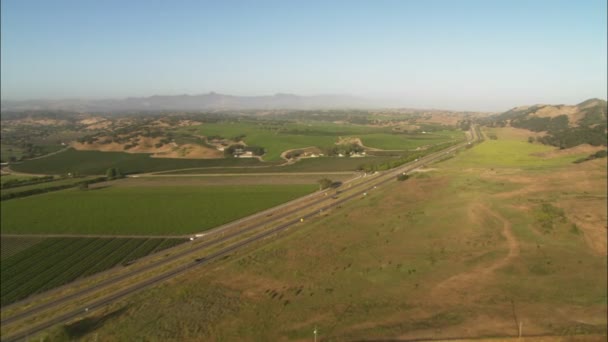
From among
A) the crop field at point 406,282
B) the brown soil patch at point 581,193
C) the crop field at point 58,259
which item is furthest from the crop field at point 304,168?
the crop field at point 58,259

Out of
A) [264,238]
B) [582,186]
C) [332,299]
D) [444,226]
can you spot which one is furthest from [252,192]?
[582,186]

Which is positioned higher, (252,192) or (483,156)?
(483,156)

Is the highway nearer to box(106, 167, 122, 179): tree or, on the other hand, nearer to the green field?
box(106, 167, 122, 179): tree

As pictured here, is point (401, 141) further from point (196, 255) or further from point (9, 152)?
point (9, 152)

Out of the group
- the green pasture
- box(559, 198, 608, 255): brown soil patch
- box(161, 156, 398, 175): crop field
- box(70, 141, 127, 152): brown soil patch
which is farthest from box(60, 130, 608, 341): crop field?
box(70, 141, 127, 152): brown soil patch

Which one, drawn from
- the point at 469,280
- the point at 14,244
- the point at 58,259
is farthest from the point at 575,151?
the point at 14,244

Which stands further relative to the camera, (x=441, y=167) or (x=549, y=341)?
(x=441, y=167)

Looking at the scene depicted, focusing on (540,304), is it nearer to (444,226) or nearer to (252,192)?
(444,226)
